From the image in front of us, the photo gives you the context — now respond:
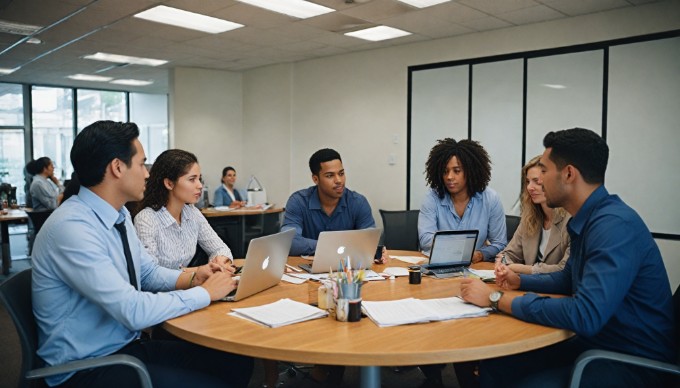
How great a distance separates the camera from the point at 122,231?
204 centimetres

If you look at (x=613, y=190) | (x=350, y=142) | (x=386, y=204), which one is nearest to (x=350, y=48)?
(x=350, y=142)

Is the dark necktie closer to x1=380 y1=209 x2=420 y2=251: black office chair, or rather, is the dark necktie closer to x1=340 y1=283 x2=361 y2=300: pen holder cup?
x1=340 y1=283 x2=361 y2=300: pen holder cup

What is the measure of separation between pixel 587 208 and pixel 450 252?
37.6 inches

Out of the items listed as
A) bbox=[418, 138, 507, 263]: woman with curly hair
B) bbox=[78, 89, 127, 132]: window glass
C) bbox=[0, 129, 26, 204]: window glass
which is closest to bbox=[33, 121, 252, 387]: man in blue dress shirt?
bbox=[418, 138, 507, 263]: woman with curly hair

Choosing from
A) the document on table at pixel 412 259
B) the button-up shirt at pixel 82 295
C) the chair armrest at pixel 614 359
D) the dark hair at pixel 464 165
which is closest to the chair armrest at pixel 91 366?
the button-up shirt at pixel 82 295

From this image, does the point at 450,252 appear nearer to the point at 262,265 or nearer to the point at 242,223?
the point at 262,265

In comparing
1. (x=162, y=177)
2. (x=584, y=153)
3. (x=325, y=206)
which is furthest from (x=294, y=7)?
(x=584, y=153)

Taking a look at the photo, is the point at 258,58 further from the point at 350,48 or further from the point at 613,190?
the point at 613,190

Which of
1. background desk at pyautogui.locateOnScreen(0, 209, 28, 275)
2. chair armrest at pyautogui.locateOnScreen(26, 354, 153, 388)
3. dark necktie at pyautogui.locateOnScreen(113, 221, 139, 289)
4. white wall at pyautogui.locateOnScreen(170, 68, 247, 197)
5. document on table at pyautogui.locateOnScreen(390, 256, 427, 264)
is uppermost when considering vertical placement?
white wall at pyautogui.locateOnScreen(170, 68, 247, 197)

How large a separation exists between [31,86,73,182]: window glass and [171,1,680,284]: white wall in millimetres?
3782

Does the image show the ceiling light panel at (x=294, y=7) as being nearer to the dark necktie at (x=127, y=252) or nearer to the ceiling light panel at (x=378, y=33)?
the ceiling light panel at (x=378, y=33)

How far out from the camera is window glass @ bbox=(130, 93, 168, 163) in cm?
1220

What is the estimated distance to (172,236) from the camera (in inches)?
114

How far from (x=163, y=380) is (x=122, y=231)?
58cm
